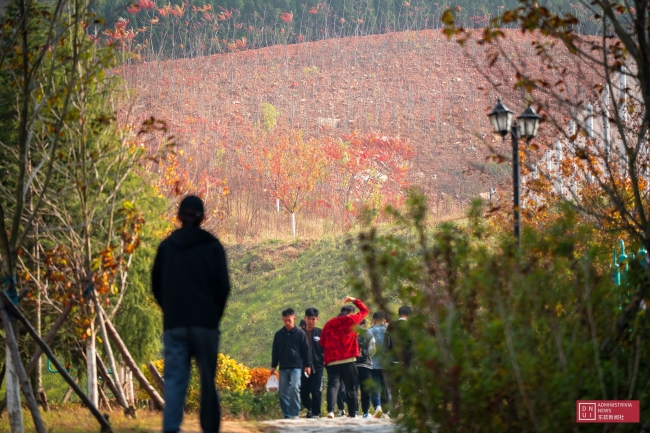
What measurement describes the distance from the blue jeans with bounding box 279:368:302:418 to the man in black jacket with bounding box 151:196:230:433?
6440mm

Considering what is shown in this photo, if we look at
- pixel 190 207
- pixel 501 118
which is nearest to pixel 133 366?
pixel 190 207

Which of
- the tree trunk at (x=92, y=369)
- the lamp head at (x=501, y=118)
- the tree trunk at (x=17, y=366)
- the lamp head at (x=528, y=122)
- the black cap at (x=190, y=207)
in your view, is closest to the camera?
the black cap at (x=190, y=207)

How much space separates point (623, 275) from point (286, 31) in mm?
80140

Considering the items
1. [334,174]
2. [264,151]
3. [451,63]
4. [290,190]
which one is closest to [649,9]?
[290,190]

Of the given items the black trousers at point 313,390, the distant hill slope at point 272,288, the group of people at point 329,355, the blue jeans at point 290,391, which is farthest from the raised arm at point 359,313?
the distant hill slope at point 272,288

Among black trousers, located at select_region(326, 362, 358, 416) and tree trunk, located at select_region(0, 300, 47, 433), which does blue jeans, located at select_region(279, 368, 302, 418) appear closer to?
black trousers, located at select_region(326, 362, 358, 416)

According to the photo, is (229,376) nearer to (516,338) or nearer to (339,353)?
(339,353)

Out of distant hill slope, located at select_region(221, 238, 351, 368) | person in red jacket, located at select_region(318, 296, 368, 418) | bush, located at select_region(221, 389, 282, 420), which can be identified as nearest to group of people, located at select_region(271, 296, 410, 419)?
person in red jacket, located at select_region(318, 296, 368, 418)

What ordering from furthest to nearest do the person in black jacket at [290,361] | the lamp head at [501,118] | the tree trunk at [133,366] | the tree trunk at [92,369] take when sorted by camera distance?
the lamp head at [501,118], the person in black jacket at [290,361], the tree trunk at [92,369], the tree trunk at [133,366]

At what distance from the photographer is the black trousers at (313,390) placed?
533 inches

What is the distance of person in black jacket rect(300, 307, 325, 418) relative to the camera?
13.5m

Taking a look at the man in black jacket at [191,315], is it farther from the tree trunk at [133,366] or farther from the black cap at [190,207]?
the tree trunk at [133,366]

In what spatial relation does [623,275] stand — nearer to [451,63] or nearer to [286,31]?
[451,63]

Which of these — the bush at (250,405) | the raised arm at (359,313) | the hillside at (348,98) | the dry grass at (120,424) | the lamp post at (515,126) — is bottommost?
the bush at (250,405)
